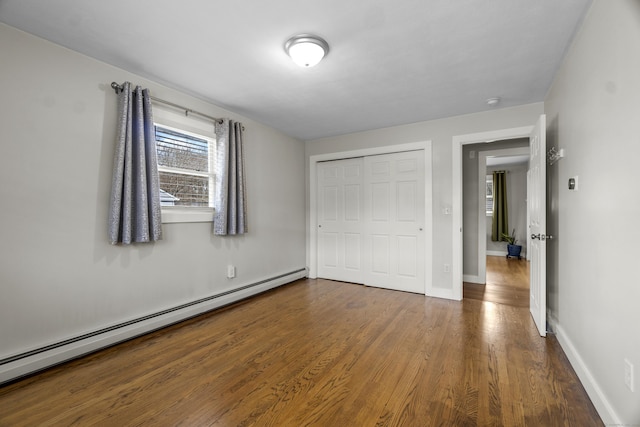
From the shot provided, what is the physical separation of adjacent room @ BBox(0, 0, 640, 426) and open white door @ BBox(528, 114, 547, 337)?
0.03 m

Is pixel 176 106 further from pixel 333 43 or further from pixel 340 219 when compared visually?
pixel 340 219

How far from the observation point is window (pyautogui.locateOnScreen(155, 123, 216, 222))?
9.41 ft

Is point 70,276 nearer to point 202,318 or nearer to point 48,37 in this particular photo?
point 202,318

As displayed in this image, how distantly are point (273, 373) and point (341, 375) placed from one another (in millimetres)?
472

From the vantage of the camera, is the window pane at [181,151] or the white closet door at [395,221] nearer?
the window pane at [181,151]

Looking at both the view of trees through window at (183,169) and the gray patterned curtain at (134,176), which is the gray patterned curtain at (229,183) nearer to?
the view of trees through window at (183,169)

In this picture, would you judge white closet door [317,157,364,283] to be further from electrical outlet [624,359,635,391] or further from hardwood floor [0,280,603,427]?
electrical outlet [624,359,635,391]

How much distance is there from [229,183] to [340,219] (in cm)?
199

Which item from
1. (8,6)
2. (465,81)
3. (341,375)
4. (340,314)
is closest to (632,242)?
(341,375)

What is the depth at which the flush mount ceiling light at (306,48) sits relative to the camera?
2037 mm

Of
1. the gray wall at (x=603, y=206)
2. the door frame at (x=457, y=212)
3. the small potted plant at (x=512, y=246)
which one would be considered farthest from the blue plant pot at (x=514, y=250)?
the gray wall at (x=603, y=206)

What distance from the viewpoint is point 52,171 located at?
2.10 meters

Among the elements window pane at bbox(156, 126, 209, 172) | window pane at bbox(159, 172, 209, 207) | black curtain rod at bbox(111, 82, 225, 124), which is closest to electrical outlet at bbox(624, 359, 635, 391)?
window pane at bbox(159, 172, 209, 207)

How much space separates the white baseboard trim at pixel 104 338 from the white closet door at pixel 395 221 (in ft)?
6.49
